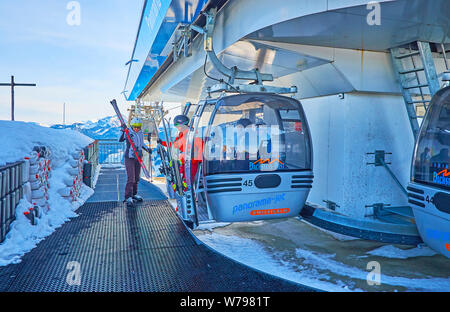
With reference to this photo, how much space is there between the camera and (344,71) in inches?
212

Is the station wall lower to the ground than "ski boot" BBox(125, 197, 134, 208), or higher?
higher

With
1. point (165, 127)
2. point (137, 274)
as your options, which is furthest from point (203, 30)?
point (137, 274)

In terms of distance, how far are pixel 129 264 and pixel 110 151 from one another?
13031mm

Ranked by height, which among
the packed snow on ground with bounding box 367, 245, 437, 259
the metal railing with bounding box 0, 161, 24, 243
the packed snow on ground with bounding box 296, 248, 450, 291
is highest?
the metal railing with bounding box 0, 161, 24, 243

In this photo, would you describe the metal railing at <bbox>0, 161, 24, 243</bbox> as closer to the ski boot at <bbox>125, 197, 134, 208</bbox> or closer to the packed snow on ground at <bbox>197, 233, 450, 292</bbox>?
the ski boot at <bbox>125, 197, 134, 208</bbox>

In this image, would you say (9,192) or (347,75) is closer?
(9,192)

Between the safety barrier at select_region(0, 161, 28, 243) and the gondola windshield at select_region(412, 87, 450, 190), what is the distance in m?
4.86

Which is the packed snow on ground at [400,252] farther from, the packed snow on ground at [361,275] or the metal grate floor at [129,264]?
the metal grate floor at [129,264]

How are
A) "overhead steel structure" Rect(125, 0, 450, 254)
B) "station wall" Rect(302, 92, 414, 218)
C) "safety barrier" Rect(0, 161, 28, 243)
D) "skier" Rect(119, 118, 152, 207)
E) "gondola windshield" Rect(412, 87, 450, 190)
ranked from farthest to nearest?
"skier" Rect(119, 118, 152, 207), "station wall" Rect(302, 92, 414, 218), "overhead steel structure" Rect(125, 0, 450, 254), "safety barrier" Rect(0, 161, 28, 243), "gondola windshield" Rect(412, 87, 450, 190)

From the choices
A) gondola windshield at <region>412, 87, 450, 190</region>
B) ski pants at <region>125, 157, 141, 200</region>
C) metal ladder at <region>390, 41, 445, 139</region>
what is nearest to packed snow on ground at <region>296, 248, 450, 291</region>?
gondola windshield at <region>412, 87, 450, 190</region>

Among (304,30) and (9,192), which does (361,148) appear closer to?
(304,30)

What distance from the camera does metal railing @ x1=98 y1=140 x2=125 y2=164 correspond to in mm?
15898

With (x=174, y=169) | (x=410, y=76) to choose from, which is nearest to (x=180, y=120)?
(x=174, y=169)

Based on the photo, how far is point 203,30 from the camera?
5535mm
